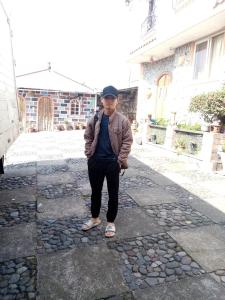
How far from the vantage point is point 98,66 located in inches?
2259

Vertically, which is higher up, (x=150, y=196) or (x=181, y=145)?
(x=181, y=145)

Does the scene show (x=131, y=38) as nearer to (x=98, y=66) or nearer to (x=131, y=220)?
(x=131, y=220)

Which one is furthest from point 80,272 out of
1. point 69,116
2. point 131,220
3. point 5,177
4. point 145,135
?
point 69,116

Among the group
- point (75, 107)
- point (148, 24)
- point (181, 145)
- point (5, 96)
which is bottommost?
point (181, 145)

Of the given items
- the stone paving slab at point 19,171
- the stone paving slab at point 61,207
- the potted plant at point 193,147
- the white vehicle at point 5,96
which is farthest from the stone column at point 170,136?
the white vehicle at point 5,96

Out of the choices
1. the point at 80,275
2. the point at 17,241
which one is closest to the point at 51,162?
the point at 17,241

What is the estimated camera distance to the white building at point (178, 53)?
895 cm

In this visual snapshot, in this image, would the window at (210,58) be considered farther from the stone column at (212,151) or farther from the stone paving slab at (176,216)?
the stone paving slab at (176,216)

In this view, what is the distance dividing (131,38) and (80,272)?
54.6 feet

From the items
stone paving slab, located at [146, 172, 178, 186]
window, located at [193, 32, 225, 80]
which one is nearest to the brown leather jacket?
stone paving slab, located at [146, 172, 178, 186]

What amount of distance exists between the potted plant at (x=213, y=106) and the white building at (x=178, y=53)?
151 centimetres

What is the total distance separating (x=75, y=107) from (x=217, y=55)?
41.7ft

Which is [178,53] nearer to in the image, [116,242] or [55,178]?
[55,178]

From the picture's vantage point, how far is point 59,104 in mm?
19438
